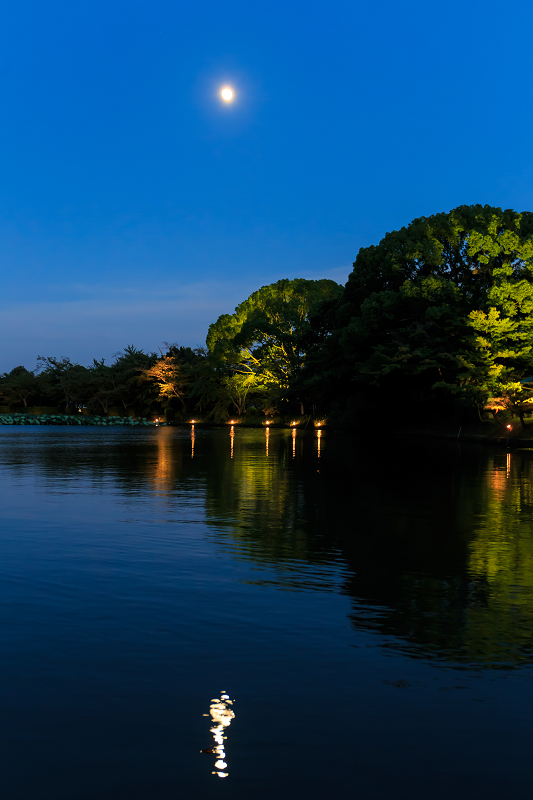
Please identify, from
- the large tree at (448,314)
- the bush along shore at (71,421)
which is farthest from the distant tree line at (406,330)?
the bush along shore at (71,421)

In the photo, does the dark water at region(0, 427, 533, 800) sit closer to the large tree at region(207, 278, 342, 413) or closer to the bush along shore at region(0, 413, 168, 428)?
the large tree at region(207, 278, 342, 413)

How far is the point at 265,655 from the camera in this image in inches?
223

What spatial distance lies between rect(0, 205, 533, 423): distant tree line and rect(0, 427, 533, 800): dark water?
1217 inches

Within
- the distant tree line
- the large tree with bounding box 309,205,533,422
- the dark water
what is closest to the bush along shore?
the distant tree line

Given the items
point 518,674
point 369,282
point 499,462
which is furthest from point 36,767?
point 369,282

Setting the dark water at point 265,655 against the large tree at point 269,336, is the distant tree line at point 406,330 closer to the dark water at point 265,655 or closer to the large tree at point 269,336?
the large tree at point 269,336

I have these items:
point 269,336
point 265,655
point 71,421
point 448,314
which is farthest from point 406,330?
point 71,421

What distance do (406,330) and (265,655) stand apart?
1648 inches

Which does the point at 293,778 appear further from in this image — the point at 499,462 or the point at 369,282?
the point at 369,282

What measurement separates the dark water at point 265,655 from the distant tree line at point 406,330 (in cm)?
3090

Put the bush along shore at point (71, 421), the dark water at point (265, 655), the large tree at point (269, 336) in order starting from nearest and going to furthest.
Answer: the dark water at point (265, 655), the large tree at point (269, 336), the bush along shore at point (71, 421)

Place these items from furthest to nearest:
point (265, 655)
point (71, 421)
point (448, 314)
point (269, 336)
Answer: point (71, 421) → point (269, 336) → point (448, 314) → point (265, 655)

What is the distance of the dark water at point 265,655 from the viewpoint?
3918 mm

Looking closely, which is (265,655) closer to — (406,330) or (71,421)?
(406,330)
